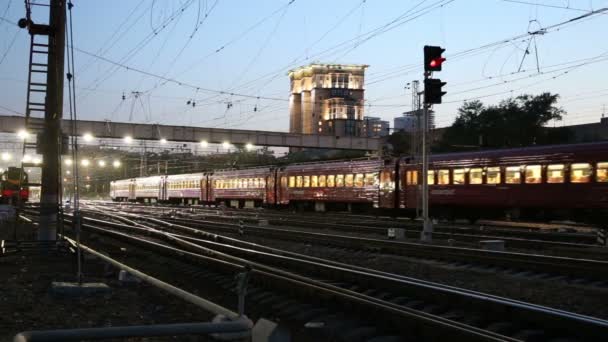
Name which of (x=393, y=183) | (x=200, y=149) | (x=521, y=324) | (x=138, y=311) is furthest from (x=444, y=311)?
(x=200, y=149)

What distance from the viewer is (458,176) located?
25.4 m

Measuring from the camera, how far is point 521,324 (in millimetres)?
6559

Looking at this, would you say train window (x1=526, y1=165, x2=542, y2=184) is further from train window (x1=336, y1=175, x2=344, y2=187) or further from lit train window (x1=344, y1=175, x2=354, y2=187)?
train window (x1=336, y1=175, x2=344, y2=187)

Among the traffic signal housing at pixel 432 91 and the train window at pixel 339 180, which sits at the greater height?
the traffic signal housing at pixel 432 91

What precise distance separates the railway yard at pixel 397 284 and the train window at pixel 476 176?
558 centimetres

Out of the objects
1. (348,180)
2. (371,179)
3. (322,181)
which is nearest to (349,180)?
(348,180)

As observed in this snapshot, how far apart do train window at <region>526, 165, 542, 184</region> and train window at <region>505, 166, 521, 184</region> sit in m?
0.39

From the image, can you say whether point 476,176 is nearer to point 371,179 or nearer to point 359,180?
point 371,179

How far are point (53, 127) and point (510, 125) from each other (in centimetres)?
5929

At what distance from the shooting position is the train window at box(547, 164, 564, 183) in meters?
21.3

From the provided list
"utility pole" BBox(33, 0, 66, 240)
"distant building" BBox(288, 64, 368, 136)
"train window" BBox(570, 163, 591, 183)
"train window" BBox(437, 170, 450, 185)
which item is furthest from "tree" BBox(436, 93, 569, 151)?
"distant building" BBox(288, 64, 368, 136)

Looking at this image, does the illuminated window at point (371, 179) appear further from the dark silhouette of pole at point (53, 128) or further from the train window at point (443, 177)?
the dark silhouette of pole at point (53, 128)

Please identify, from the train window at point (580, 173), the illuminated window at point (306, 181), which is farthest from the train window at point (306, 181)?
the train window at point (580, 173)

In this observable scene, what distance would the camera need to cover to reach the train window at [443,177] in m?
25.9
